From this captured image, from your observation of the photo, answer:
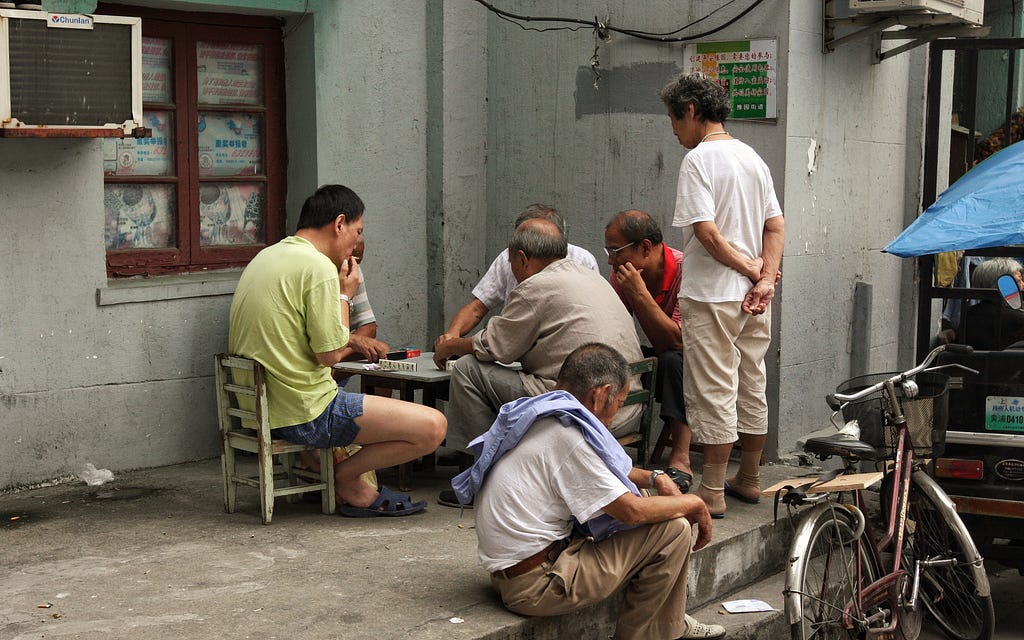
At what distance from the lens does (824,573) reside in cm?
445

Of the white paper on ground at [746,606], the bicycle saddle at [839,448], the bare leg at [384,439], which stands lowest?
the white paper on ground at [746,606]

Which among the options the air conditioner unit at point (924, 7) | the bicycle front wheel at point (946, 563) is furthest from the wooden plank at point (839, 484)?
the air conditioner unit at point (924, 7)

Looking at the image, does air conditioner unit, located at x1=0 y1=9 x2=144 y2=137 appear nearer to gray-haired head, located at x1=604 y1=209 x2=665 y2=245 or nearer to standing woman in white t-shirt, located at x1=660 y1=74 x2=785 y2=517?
gray-haired head, located at x1=604 y1=209 x2=665 y2=245

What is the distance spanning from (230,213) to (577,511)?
343cm

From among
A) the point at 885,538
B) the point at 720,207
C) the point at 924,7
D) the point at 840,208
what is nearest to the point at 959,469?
the point at 885,538

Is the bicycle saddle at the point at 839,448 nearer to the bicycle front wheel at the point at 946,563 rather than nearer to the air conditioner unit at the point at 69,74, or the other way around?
the bicycle front wheel at the point at 946,563

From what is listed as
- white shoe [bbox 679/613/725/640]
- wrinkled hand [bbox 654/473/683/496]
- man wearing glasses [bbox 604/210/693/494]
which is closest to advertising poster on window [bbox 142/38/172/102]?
man wearing glasses [bbox 604/210/693/494]

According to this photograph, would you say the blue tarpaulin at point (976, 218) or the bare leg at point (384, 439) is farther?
the bare leg at point (384, 439)

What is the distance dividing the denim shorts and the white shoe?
163 cm

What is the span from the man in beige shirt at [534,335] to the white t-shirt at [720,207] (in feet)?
1.31

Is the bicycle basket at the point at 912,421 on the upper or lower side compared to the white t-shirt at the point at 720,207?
lower

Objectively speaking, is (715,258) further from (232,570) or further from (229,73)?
(229,73)

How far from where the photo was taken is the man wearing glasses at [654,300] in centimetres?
600

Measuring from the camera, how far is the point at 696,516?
4242 mm
